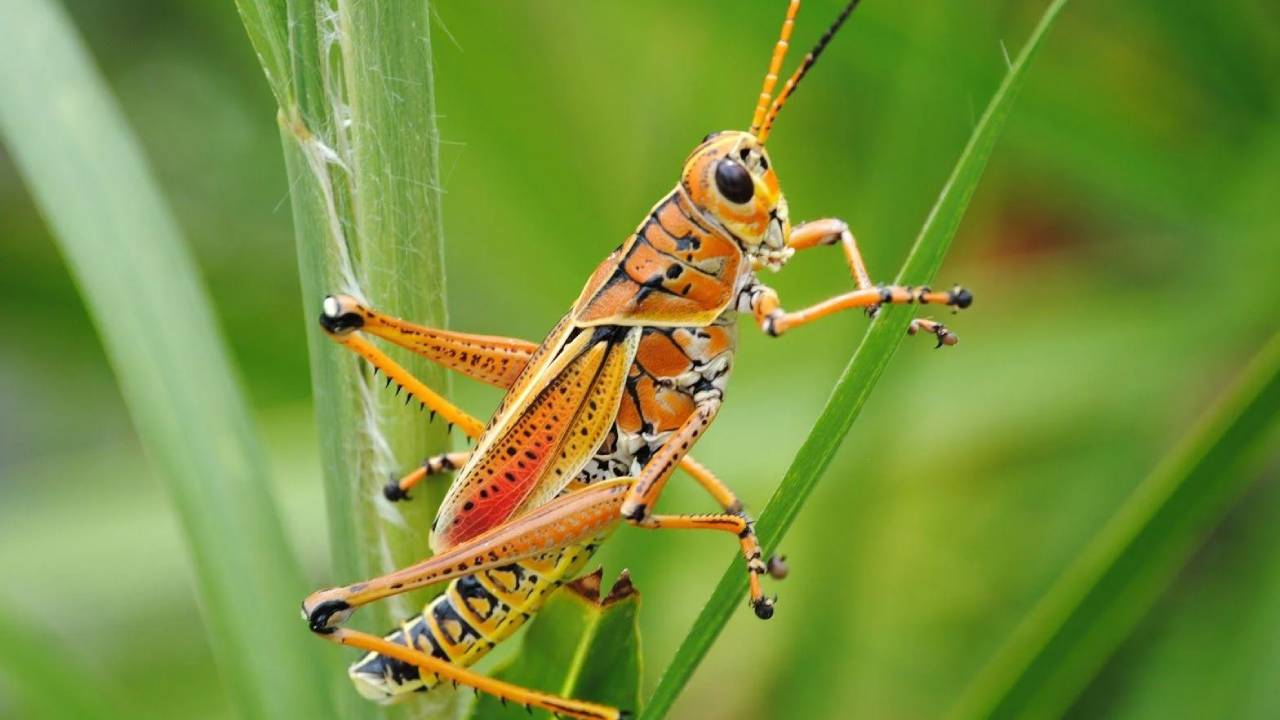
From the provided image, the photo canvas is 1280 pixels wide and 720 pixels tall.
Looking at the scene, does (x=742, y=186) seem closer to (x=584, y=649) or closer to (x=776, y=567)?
(x=776, y=567)

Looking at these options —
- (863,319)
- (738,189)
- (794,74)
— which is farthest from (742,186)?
(863,319)

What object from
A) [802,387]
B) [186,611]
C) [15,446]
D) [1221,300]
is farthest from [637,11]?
[15,446]

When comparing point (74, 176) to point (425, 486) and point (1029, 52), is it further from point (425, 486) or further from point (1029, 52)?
point (1029, 52)

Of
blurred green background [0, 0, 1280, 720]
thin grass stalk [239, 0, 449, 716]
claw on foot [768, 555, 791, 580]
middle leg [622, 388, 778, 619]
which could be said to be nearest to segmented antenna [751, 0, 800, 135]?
blurred green background [0, 0, 1280, 720]

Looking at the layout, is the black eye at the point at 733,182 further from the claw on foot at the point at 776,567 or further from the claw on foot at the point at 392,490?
the claw on foot at the point at 392,490

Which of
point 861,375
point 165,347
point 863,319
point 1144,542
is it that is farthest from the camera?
point 863,319

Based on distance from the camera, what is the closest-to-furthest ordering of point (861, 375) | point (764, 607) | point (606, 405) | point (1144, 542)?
point (861, 375) < point (1144, 542) < point (764, 607) < point (606, 405)

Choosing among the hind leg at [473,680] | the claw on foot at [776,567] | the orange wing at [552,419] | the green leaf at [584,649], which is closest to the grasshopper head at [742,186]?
the orange wing at [552,419]

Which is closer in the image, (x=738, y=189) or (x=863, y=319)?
(x=738, y=189)
